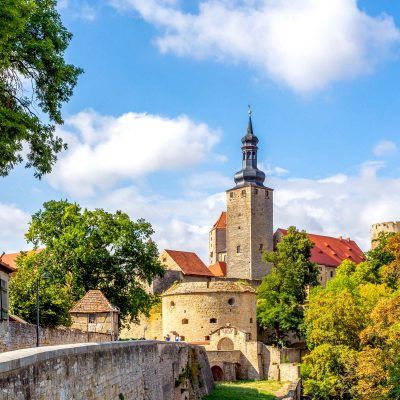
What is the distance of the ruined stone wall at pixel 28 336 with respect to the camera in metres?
19.4

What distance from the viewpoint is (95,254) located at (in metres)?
44.9

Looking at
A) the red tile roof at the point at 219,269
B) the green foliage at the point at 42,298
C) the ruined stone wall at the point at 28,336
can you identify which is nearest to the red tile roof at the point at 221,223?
the red tile roof at the point at 219,269

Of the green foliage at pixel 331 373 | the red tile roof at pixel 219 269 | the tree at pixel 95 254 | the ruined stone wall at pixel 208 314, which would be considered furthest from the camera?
the red tile roof at pixel 219 269

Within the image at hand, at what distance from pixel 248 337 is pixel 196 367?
62.7ft

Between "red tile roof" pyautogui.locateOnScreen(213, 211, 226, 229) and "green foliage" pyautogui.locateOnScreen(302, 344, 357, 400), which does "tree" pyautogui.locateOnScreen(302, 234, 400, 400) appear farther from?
"red tile roof" pyautogui.locateOnScreen(213, 211, 226, 229)

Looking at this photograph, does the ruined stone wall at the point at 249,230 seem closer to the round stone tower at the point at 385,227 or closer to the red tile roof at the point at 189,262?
the red tile roof at the point at 189,262

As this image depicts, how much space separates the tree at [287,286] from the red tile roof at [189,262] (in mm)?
19633

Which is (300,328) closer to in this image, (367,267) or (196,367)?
(367,267)

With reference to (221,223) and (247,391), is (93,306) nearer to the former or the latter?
(247,391)

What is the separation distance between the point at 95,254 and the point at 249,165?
5496cm

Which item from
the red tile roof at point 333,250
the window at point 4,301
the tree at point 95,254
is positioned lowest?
the window at point 4,301

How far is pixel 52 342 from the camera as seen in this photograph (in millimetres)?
24016

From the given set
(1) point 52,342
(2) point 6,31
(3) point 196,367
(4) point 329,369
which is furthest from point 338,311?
(2) point 6,31

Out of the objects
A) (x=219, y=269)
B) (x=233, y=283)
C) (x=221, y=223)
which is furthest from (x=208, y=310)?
(x=221, y=223)
